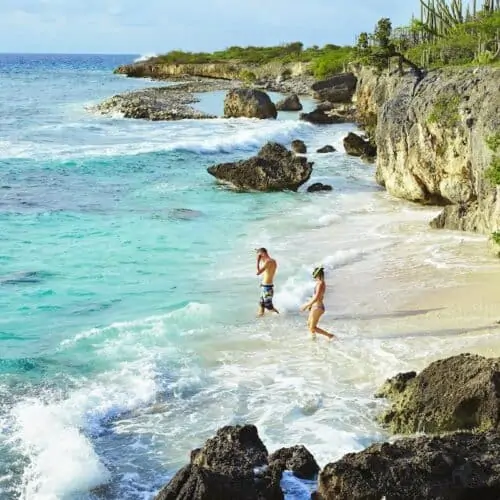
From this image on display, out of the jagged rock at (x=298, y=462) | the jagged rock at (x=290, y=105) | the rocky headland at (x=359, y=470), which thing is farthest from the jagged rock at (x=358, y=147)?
the jagged rock at (x=298, y=462)

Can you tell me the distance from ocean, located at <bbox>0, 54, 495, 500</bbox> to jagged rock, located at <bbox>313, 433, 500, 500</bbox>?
0.74 meters

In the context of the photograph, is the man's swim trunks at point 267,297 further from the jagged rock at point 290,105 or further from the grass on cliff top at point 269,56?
the grass on cliff top at point 269,56

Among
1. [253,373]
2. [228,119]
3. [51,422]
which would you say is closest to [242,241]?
[253,373]

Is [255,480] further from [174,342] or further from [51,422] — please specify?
[174,342]

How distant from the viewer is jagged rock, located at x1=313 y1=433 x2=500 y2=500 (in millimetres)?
6461

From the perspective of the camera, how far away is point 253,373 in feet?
36.0

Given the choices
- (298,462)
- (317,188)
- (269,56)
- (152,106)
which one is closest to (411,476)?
(298,462)

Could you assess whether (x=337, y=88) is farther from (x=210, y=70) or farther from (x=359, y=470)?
(x=359, y=470)

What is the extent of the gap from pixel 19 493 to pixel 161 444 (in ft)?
5.63

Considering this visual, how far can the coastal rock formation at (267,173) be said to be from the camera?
2588 cm

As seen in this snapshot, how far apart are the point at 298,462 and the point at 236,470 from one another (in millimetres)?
861

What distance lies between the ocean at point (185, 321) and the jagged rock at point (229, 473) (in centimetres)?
45

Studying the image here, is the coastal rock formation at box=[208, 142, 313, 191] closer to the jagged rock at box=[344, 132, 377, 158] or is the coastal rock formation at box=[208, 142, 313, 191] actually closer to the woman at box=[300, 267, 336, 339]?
the jagged rock at box=[344, 132, 377, 158]

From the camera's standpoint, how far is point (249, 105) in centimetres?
4941
